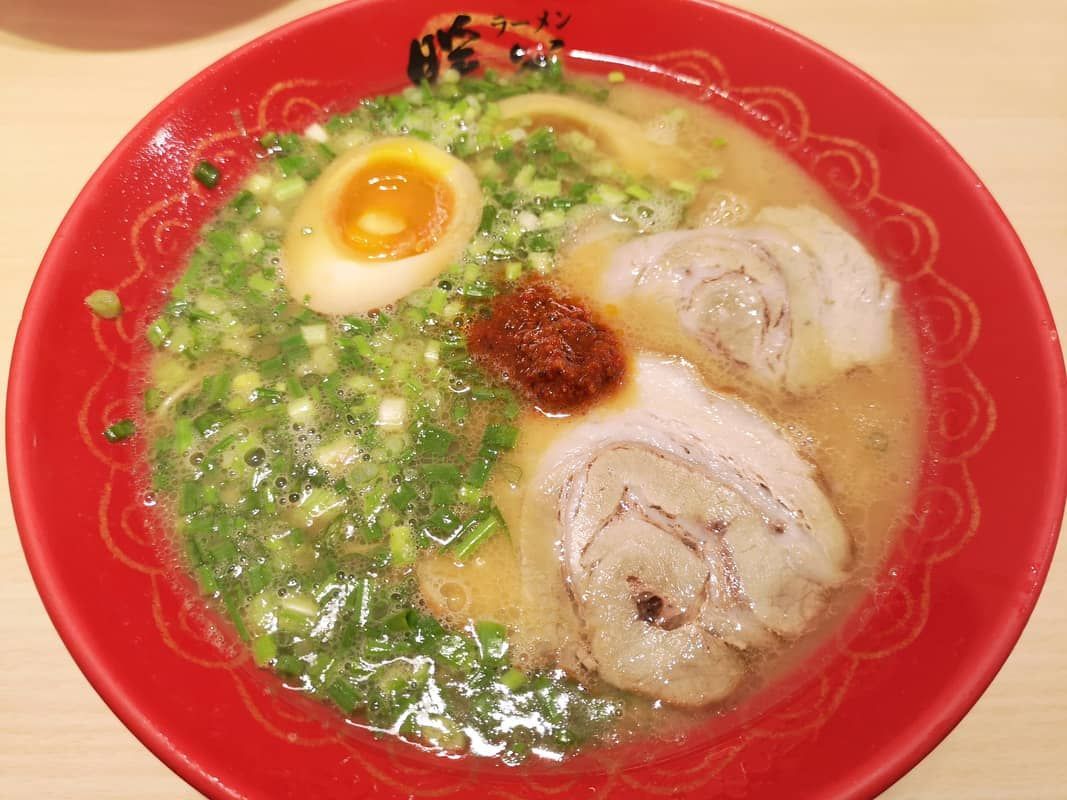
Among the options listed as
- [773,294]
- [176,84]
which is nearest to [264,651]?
[773,294]

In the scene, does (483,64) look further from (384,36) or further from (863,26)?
(863,26)

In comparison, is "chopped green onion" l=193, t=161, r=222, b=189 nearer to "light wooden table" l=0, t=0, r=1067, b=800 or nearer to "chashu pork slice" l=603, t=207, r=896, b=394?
"light wooden table" l=0, t=0, r=1067, b=800

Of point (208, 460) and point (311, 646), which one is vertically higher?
point (208, 460)

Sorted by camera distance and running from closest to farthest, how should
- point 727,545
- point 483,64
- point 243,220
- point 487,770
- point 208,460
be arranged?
point 487,770, point 727,545, point 208,460, point 243,220, point 483,64

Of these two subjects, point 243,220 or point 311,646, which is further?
point 243,220

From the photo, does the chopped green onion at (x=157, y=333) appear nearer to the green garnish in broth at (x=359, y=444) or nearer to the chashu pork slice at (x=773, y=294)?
the green garnish in broth at (x=359, y=444)

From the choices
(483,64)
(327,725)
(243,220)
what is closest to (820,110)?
(483,64)

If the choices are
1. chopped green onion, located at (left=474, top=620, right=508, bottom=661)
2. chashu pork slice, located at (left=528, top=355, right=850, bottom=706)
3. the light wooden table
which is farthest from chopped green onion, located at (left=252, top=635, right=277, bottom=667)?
chashu pork slice, located at (left=528, top=355, right=850, bottom=706)

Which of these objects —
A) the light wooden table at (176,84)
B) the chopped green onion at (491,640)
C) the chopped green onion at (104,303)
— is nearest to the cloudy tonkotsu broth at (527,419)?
the chopped green onion at (491,640)
